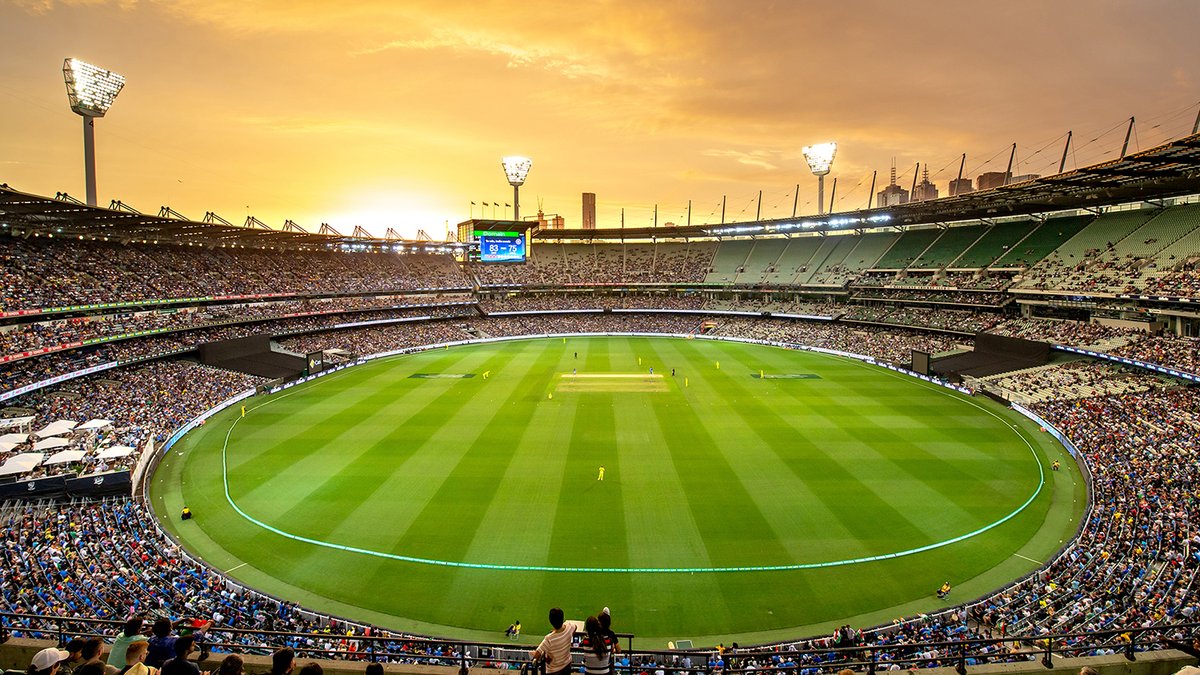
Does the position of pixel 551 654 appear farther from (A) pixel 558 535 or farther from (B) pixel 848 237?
(B) pixel 848 237

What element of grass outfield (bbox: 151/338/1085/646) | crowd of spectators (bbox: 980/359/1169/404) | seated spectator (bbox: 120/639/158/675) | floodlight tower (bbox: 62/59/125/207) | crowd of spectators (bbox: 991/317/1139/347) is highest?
floodlight tower (bbox: 62/59/125/207)

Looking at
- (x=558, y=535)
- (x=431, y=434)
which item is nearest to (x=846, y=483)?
(x=558, y=535)

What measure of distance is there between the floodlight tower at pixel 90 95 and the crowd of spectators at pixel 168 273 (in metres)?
6.55

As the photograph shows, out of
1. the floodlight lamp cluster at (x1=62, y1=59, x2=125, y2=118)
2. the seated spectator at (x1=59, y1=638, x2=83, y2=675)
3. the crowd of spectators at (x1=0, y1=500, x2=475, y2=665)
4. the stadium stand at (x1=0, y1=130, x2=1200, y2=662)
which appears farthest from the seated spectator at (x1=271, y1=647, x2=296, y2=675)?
the floodlight lamp cluster at (x1=62, y1=59, x2=125, y2=118)

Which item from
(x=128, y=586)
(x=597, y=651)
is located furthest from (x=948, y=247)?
(x=128, y=586)

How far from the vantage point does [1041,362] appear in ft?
143

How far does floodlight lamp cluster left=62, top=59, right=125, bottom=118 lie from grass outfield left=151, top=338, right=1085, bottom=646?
22685 millimetres

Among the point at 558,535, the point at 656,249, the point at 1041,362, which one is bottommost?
the point at 558,535

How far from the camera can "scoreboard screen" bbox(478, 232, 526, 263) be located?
8144 cm

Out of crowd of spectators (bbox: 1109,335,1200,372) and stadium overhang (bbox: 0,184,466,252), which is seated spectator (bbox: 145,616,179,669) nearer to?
stadium overhang (bbox: 0,184,466,252)

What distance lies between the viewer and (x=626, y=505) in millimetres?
23609

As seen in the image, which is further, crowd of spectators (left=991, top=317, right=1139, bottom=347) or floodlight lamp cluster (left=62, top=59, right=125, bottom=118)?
crowd of spectators (left=991, top=317, right=1139, bottom=347)

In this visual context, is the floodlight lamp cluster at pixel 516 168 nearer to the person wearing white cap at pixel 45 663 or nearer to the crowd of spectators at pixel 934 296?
the crowd of spectators at pixel 934 296

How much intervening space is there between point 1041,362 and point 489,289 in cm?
6795
